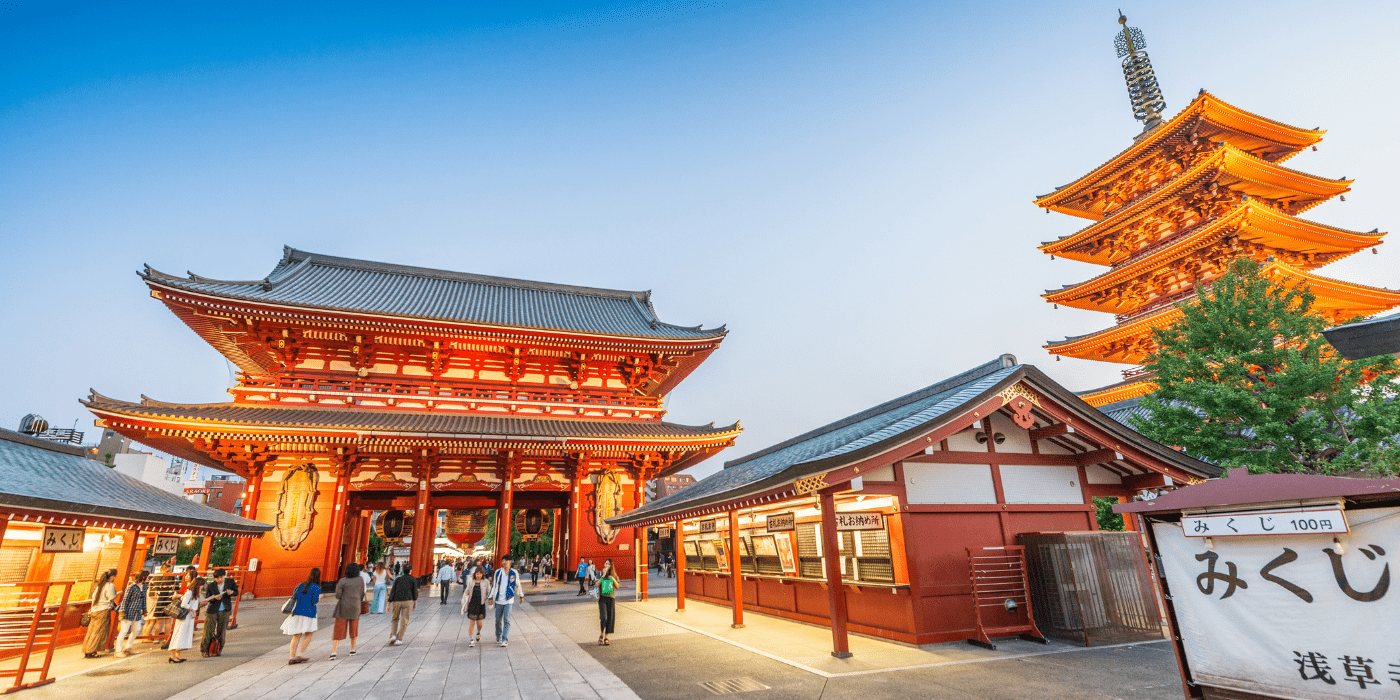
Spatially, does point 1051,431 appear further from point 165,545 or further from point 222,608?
point 165,545

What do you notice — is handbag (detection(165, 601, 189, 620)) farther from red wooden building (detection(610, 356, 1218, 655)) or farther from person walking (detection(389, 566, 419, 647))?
red wooden building (detection(610, 356, 1218, 655))

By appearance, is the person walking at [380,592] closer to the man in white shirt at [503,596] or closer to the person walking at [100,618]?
the person walking at [100,618]

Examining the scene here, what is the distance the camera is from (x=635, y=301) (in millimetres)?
31312

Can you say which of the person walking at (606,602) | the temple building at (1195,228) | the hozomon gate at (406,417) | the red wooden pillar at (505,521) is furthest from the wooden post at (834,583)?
the temple building at (1195,228)

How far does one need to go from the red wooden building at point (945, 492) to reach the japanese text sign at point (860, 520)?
0.02 m

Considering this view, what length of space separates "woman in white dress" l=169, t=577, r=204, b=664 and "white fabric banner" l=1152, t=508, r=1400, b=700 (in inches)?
574

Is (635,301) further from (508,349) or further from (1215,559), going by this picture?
(1215,559)

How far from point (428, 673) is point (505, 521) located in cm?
1168

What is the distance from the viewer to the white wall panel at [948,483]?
10.0 meters

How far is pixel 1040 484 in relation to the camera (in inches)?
427

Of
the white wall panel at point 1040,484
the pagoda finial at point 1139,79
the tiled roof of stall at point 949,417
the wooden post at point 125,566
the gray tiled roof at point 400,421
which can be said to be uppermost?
the pagoda finial at point 1139,79

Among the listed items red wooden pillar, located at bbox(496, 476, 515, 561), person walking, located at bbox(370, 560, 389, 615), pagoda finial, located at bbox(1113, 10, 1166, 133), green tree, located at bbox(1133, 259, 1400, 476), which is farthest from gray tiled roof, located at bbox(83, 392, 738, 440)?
pagoda finial, located at bbox(1113, 10, 1166, 133)

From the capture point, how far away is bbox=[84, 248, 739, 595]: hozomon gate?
17.8 meters

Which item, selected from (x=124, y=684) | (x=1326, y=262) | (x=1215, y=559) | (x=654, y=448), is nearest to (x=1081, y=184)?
(x=1326, y=262)
